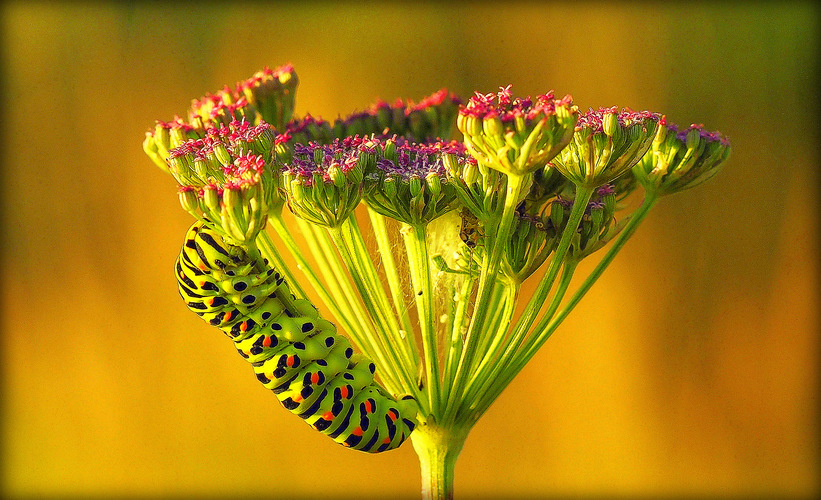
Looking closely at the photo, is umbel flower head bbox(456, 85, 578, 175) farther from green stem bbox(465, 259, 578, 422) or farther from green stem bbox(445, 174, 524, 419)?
green stem bbox(465, 259, 578, 422)

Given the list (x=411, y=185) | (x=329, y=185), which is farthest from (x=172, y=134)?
(x=411, y=185)

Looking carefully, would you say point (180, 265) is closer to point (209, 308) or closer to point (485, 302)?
point (209, 308)

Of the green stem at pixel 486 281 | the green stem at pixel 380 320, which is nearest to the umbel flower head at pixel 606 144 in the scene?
the green stem at pixel 486 281

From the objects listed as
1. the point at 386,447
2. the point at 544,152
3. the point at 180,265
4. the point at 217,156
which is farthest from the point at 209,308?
the point at 544,152

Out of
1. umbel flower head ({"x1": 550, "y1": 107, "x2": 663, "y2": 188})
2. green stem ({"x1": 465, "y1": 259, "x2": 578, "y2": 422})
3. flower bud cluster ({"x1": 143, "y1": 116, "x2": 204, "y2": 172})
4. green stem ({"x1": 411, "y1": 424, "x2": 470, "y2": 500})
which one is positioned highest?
flower bud cluster ({"x1": 143, "y1": 116, "x2": 204, "y2": 172})

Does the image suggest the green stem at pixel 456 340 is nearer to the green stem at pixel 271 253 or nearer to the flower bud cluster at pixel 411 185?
the flower bud cluster at pixel 411 185

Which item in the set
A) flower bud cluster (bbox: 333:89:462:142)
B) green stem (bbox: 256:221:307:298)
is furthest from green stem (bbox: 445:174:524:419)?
flower bud cluster (bbox: 333:89:462:142)
